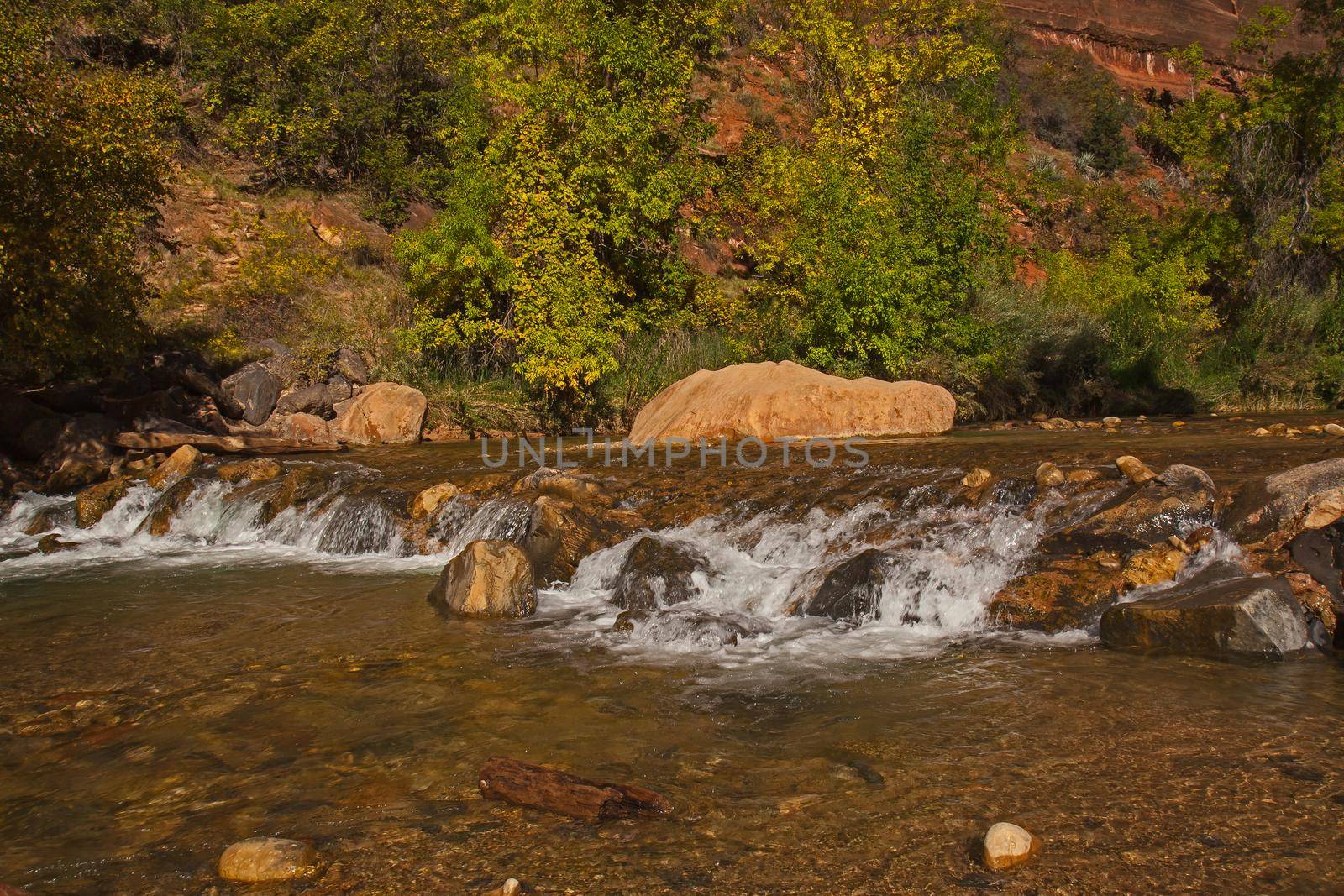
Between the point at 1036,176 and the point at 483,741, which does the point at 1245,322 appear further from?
the point at 483,741

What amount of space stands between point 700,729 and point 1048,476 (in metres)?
4.88

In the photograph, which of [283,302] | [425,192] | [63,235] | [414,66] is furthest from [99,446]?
[414,66]

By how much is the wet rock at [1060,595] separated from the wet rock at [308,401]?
47.5 ft

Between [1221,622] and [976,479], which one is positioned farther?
[976,479]

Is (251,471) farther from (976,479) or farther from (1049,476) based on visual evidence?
(1049,476)

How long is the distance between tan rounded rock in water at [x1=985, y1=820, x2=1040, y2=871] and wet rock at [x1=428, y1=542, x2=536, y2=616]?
15.7 ft

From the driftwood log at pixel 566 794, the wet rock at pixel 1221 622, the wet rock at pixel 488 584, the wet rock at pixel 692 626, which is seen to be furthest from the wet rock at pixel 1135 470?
the driftwood log at pixel 566 794

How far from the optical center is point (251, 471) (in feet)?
41.5

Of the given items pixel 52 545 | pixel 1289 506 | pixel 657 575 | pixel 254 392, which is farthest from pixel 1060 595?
pixel 254 392

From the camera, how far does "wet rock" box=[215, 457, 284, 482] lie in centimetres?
1260

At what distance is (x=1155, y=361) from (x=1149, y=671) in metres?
15.4

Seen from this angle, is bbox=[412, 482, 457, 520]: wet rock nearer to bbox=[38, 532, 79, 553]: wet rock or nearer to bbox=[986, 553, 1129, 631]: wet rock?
bbox=[38, 532, 79, 553]: wet rock

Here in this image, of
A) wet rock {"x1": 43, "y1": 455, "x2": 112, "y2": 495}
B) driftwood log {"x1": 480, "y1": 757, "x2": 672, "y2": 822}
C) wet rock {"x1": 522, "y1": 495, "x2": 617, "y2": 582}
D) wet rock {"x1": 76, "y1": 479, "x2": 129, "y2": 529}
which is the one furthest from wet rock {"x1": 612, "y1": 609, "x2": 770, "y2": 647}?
wet rock {"x1": 43, "y1": 455, "x2": 112, "y2": 495}

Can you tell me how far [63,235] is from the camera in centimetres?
1161
